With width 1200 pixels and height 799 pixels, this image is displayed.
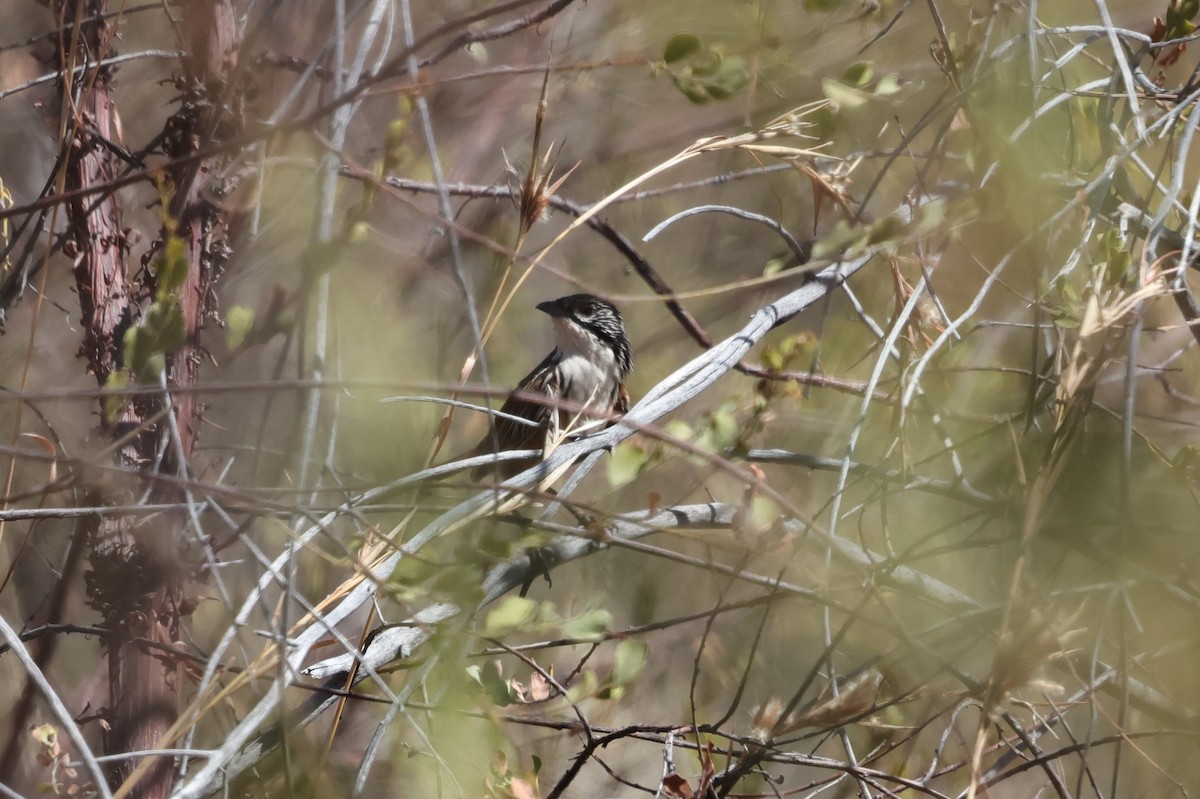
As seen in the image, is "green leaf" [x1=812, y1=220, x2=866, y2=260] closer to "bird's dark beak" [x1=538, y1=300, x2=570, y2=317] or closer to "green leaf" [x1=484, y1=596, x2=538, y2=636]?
"green leaf" [x1=484, y1=596, x2=538, y2=636]

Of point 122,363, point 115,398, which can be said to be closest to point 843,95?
point 115,398

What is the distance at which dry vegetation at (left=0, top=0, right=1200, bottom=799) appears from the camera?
201 cm

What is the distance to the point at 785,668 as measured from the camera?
19.0 feet

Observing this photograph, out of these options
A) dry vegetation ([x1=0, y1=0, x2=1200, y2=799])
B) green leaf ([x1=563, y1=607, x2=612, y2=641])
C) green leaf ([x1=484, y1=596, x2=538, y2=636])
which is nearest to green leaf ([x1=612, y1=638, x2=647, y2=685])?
dry vegetation ([x1=0, y1=0, x2=1200, y2=799])

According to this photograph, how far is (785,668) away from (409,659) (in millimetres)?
3829

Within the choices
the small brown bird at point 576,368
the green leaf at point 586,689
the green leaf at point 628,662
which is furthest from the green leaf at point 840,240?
the small brown bird at point 576,368

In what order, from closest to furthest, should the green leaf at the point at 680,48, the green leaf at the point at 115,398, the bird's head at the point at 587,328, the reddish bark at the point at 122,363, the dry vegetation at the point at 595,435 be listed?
the dry vegetation at the point at 595,435
the green leaf at the point at 680,48
the green leaf at the point at 115,398
the reddish bark at the point at 122,363
the bird's head at the point at 587,328

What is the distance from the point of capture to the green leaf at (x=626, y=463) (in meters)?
2.25

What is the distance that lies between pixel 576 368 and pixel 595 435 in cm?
253

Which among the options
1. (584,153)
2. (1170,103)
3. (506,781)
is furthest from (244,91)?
(584,153)

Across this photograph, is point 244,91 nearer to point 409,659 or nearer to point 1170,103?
point 409,659

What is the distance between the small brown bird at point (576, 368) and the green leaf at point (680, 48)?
2.95 m

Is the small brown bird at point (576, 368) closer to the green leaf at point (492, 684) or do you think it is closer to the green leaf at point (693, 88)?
the green leaf at point (492, 684)

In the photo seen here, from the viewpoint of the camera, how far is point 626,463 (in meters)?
2.26
